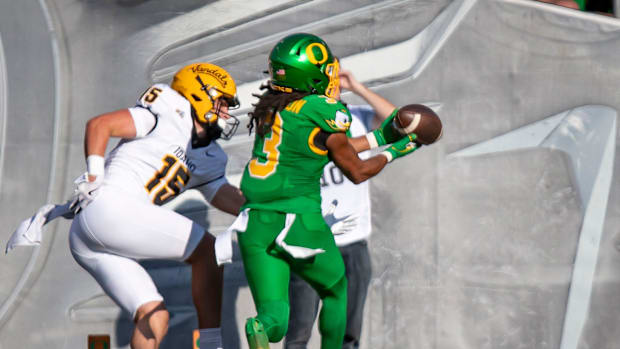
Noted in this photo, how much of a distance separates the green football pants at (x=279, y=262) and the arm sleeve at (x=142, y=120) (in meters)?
0.74

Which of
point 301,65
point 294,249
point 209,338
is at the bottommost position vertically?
point 209,338

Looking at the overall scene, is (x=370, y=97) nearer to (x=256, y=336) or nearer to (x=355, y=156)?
(x=355, y=156)

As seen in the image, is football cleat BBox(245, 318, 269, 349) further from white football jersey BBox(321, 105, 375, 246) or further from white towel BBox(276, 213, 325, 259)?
white football jersey BBox(321, 105, 375, 246)

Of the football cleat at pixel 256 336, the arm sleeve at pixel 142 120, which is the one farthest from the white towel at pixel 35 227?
the football cleat at pixel 256 336

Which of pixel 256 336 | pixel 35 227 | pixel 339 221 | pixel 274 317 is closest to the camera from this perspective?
pixel 256 336

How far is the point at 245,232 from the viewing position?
309 centimetres

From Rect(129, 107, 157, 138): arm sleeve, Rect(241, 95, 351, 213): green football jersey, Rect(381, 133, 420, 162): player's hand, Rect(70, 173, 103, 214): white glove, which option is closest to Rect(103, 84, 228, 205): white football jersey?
Rect(129, 107, 157, 138): arm sleeve

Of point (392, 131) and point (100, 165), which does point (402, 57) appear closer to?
point (392, 131)

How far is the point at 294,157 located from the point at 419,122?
0.52 m

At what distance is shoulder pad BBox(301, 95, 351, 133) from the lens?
3.00 m

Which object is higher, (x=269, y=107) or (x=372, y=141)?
(x=269, y=107)

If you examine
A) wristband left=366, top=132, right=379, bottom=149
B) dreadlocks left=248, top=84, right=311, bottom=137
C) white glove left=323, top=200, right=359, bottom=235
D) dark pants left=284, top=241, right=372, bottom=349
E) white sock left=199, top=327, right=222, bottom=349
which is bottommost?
dark pants left=284, top=241, right=372, bottom=349

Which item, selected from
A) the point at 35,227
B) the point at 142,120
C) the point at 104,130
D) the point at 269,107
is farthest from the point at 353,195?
the point at 35,227

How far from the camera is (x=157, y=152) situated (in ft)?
11.7
